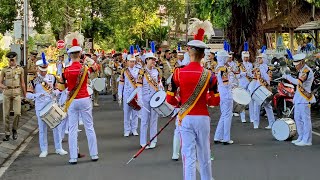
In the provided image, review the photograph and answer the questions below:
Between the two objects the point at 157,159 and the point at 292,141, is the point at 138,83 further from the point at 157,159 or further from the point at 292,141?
the point at 292,141

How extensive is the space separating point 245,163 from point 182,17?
4722 centimetres

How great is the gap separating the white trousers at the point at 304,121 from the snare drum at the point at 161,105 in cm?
277

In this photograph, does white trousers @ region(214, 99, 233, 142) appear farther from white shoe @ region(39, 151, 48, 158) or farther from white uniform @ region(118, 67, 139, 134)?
white shoe @ region(39, 151, 48, 158)

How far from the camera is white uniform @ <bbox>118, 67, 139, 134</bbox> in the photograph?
44.2 feet

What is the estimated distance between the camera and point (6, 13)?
99.6 feet

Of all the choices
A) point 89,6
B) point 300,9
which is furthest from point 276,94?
point 89,6

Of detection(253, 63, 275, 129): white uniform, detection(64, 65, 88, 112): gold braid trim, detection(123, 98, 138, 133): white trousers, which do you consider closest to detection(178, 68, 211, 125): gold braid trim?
detection(64, 65, 88, 112): gold braid trim

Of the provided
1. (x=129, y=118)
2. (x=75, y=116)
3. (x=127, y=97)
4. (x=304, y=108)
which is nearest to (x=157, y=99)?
(x=75, y=116)

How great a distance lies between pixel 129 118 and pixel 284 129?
12.1 ft

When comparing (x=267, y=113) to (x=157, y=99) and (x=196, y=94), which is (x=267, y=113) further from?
(x=196, y=94)

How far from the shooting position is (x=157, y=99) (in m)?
11.4

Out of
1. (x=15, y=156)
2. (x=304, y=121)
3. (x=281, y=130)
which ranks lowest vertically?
(x=15, y=156)

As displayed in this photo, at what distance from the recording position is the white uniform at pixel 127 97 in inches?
531

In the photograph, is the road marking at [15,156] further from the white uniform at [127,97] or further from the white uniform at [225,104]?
the white uniform at [225,104]
